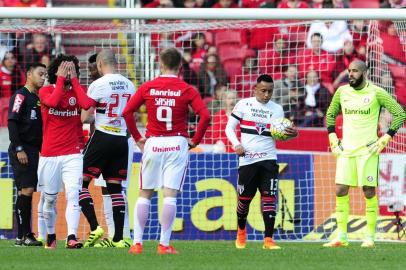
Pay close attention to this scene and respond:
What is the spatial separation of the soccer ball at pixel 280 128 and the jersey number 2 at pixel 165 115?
1.97 meters

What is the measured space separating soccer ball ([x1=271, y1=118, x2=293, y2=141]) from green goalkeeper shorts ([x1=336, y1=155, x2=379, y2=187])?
119 cm

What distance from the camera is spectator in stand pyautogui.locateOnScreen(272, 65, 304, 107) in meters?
17.9

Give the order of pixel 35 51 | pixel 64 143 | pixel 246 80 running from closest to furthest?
pixel 64 143
pixel 246 80
pixel 35 51

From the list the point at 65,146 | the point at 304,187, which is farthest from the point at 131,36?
the point at 65,146

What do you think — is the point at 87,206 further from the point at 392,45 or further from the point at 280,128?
the point at 392,45

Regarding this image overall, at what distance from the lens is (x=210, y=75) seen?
18703 millimetres

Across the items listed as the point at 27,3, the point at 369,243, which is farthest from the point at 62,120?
the point at 27,3

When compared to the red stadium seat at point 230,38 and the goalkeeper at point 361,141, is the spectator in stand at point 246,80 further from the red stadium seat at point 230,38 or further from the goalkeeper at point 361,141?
the goalkeeper at point 361,141

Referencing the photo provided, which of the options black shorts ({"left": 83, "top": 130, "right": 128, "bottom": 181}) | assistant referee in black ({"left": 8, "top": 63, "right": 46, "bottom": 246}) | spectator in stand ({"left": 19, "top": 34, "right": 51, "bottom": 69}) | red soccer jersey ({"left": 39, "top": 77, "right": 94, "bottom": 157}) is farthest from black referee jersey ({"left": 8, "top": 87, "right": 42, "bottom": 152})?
spectator in stand ({"left": 19, "top": 34, "right": 51, "bottom": 69})

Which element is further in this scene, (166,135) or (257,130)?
(257,130)

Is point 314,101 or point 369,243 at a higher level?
point 314,101

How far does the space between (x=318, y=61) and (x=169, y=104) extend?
7.26 metres

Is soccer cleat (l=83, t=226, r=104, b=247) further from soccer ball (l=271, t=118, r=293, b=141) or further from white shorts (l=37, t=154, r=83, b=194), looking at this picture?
soccer ball (l=271, t=118, r=293, b=141)

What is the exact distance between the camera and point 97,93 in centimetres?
1309
